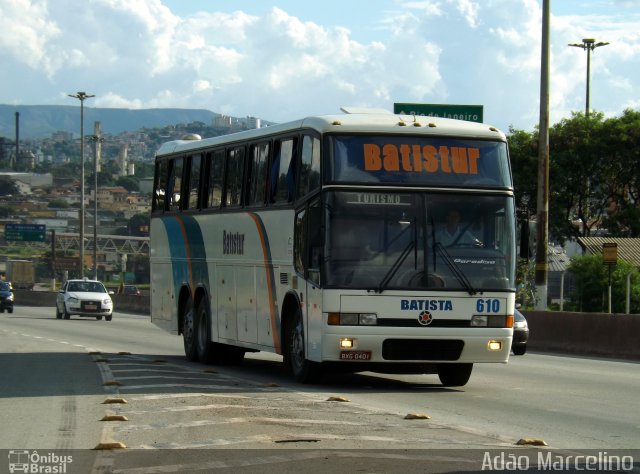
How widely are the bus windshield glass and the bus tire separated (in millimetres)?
2150

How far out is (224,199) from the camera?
20.3m

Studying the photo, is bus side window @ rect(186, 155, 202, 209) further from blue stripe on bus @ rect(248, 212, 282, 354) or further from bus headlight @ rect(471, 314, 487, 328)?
bus headlight @ rect(471, 314, 487, 328)

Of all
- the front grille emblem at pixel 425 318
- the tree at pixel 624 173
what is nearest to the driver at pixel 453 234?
the front grille emblem at pixel 425 318

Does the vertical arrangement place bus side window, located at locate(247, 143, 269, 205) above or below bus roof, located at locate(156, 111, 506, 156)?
below

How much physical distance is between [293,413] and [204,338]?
868 cm

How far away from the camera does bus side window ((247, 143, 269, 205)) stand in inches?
730

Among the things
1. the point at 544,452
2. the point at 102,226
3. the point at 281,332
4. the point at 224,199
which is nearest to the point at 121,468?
the point at 544,452

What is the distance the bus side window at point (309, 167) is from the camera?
53.3 ft

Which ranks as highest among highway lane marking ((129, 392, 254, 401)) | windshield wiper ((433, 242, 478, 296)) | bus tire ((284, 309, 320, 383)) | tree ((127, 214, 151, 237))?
tree ((127, 214, 151, 237))

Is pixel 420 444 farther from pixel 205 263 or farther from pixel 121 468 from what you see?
pixel 205 263

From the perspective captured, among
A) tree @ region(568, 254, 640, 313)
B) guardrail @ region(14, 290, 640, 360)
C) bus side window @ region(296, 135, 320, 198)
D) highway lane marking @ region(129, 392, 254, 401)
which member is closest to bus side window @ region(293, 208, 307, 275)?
bus side window @ region(296, 135, 320, 198)

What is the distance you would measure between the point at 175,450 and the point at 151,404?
333cm

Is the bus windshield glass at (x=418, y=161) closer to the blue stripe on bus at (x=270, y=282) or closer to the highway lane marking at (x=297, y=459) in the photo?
the blue stripe on bus at (x=270, y=282)

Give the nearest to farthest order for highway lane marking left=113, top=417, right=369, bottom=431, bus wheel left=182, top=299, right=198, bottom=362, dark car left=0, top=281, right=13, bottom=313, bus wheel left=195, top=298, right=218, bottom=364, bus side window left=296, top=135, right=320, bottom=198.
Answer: highway lane marking left=113, top=417, right=369, bottom=431 → bus side window left=296, top=135, right=320, bottom=198 → bus wheel left=195, top=298, right=218, bottom=364 → bus wheel left=182, top=299, right=198, bottom=362 → dark car left=0, top=281, right=13, bottom=313
